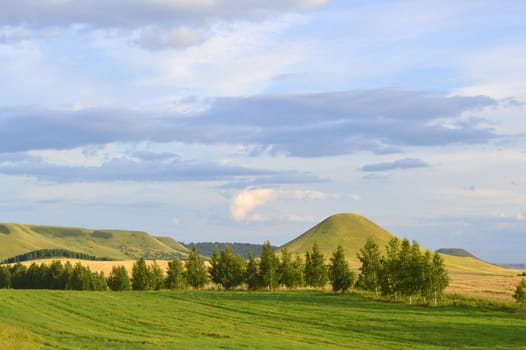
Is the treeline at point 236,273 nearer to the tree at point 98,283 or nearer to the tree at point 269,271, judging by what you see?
the tree at point 269,271

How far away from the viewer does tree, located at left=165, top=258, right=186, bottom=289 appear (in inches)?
5881

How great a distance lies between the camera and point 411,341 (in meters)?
54.8

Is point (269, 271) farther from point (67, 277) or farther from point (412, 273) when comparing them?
point (67, 277)

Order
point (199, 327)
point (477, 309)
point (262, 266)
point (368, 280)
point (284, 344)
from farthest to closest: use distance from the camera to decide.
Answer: point (262, 266) → point (368, 280) → point (477, 309) → point (199, 327) → point (284, 344)

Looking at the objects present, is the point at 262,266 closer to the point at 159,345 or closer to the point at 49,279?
the point at 49,279

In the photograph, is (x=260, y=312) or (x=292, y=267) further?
(x=292, y=267)

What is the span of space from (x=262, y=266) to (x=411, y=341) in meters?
89.6

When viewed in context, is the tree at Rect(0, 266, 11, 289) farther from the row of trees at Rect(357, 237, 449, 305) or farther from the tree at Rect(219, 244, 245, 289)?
the row of trees at Rect(357, 237, 449, 305)

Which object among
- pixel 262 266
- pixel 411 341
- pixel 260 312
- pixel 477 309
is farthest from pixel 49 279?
pixel 411 341

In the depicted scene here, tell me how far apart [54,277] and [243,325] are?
10950 centimetres

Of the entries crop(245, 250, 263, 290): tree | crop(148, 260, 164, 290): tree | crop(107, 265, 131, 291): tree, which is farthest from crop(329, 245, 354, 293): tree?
crop(107, 265, 131, 291): tree

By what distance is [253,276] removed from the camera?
144625 mm

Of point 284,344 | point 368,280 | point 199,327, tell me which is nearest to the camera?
point 284,344

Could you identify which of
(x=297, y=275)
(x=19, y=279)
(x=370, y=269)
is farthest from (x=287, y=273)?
(x=19, y=279)
